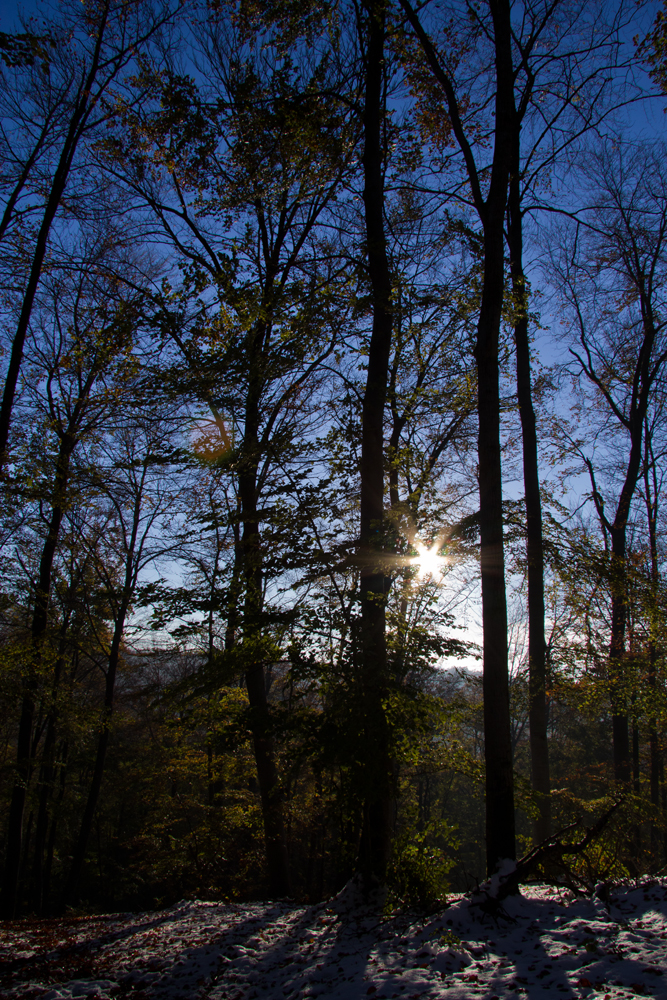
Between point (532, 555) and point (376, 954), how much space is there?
19.3ft

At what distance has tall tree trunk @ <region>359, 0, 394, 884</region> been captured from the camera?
5.27 m

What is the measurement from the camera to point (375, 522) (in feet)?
23.2

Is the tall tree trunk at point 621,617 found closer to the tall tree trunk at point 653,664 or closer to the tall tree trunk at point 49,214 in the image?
the tall tree trunk at point 653,664

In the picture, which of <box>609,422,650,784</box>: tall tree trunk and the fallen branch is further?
<box>609,422,650,784</box>: tall tree trunk

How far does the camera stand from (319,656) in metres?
6.39

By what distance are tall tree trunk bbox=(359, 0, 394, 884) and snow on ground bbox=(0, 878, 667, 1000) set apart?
1.00 m

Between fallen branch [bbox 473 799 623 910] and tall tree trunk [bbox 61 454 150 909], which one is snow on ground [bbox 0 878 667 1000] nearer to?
fallen branch [bbox 473 799 623 910]

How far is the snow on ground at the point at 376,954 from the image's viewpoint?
3.45 metres

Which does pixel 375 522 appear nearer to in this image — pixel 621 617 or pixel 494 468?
pixel 494 468

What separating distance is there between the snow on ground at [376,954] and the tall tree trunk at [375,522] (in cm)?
100

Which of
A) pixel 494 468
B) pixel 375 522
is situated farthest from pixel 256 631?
pixel 494 468

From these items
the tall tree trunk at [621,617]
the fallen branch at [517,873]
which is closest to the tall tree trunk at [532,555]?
the tall tree trunk at [621,617]

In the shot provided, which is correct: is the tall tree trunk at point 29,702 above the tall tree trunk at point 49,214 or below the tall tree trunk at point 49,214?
below

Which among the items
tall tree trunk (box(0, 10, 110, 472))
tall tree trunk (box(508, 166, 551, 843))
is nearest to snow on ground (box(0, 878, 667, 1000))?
tall tree trunk (box(508, 166, 551, 843))
